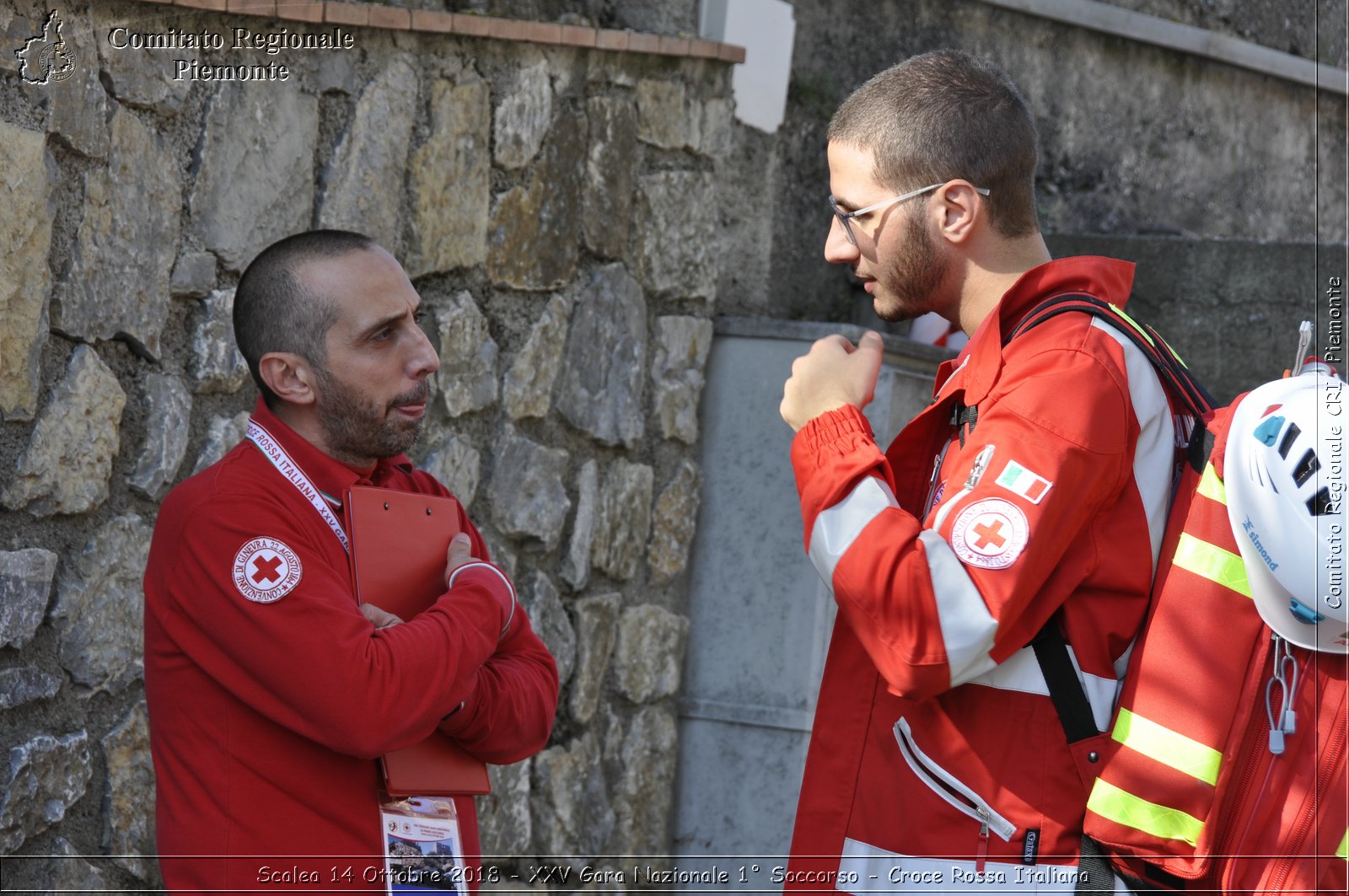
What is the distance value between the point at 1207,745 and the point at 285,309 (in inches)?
60.8

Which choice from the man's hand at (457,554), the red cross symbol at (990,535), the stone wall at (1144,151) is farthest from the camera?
the stone wall at (1144,151)

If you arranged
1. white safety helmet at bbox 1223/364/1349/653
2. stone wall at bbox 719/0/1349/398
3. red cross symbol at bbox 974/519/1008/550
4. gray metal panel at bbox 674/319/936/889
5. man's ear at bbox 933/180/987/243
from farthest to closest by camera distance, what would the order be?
stone wall at bbox 719/0/1349/398 → gray metal panel at bbox 674/319/936/889 → man's ear at bbox 933/180/987/243 → red cross symbol at bbox 974/519/1008/550 → white safety helmet at bbox 1223/364/1349/653

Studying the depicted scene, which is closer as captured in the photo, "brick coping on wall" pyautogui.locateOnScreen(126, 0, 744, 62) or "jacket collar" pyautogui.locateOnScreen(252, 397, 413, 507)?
"jacket collar" pyautogui.locateOnScreen(252, 397, 413, 507)

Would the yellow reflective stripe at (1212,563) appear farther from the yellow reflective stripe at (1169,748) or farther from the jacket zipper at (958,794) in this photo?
the jacket zipper at (958,794)

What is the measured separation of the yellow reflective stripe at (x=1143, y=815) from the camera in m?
1.78

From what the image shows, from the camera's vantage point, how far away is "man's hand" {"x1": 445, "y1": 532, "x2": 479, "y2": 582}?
7.72 feet

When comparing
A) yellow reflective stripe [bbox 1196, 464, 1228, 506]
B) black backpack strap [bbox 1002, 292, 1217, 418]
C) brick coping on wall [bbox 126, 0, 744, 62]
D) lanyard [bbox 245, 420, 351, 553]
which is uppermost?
brick coping on wall [bbox 126, 0, 744, 62]

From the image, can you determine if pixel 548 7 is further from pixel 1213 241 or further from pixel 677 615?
pixel 1213 241

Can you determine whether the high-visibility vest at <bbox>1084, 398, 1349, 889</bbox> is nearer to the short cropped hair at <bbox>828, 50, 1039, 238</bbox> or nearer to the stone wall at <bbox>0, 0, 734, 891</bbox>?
the short cropped hair at <bbox>828, 50, 1039, 238</bbox>

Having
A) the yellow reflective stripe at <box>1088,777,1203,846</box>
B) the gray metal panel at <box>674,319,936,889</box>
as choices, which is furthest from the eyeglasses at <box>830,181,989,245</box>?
the gray metal panel at <box>674,319,936,889</box>

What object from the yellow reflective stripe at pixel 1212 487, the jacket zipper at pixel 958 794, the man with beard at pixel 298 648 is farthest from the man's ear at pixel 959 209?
the man with beard at pixel 298 648

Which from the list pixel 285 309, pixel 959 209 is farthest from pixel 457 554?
pixel 959 209

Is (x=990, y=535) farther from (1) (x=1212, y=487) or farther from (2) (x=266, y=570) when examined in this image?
(2) (x=266, y=570)

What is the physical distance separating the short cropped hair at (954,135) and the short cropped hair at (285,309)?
A: 2.96 ft
